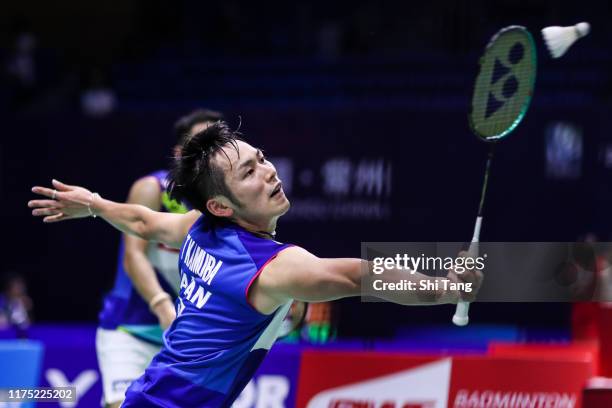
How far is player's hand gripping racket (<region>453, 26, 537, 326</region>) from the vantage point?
3.83m

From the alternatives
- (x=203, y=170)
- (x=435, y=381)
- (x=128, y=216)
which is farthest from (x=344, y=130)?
(x=203, y=170)

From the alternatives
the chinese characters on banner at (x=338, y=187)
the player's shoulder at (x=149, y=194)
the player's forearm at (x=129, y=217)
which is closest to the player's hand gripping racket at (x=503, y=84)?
the player's forearm at (x=129, y=217)

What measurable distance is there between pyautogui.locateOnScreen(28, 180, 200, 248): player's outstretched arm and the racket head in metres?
1.10

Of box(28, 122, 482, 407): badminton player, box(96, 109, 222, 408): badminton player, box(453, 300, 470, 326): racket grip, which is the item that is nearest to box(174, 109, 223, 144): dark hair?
box(96, 109, 222, 408): badminton player

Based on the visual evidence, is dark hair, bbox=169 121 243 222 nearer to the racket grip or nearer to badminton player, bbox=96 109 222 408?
the racket grip

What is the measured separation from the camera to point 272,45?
10484 millimetres

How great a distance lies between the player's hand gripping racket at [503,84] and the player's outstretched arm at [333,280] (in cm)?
92

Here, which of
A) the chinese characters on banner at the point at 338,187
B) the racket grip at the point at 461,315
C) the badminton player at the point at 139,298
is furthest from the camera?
the chinese characters on banner at the point at 338,187

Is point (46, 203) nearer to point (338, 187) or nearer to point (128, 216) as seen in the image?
point (128, 216)

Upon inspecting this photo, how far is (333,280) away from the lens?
2.98m

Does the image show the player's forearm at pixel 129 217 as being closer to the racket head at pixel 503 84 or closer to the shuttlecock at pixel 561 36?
the racket head at pixel 503 84

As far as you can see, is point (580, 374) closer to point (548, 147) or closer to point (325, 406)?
point (325, 406)

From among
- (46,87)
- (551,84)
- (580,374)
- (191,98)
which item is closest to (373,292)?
(580,374)

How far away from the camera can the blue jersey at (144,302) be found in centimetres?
473
